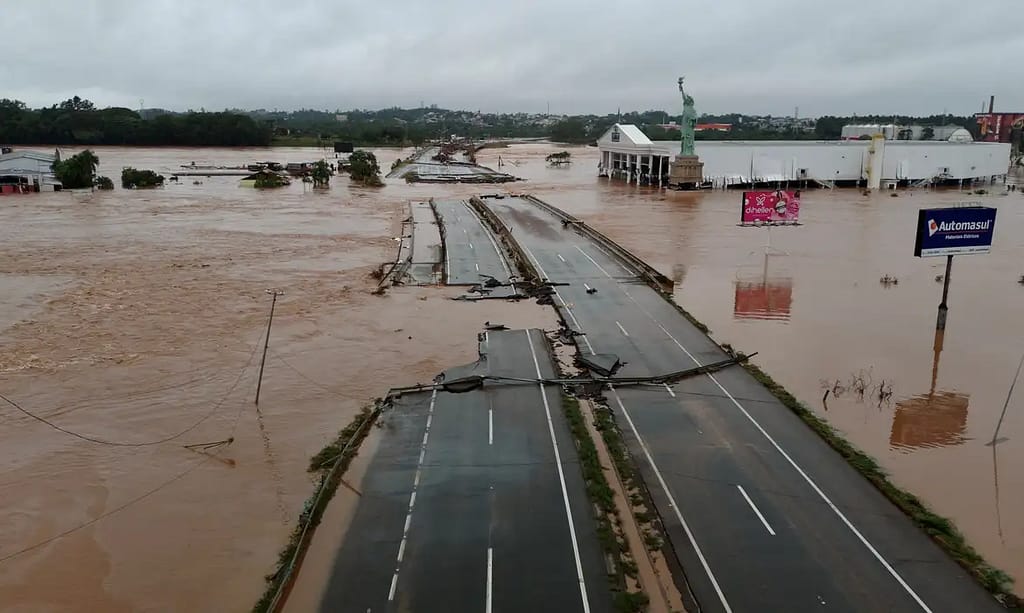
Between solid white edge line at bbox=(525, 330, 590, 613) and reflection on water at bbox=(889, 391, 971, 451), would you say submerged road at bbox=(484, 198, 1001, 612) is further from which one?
reflection on water at bbox=(889, 391, 971, 451)

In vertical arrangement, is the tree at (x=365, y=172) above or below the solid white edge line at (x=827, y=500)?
above

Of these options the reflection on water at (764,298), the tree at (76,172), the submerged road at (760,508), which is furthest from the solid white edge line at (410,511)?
the tree at (76,172)

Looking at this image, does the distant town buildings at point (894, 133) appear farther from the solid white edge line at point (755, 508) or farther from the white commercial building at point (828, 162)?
the solid white edge line at point (755, 508)

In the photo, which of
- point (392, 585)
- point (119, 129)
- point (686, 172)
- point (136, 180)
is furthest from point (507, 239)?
point (119, 129)

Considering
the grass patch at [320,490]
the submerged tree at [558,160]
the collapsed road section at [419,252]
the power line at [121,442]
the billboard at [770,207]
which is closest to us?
the grass patch at [320,490]

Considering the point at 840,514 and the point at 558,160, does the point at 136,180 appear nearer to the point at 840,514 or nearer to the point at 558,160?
the point at 558,160

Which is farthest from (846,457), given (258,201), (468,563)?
(258,201)

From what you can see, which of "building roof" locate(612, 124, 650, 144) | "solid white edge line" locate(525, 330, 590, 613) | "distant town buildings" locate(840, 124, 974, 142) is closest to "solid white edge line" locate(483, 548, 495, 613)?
"solid white edge line" locate(525, 330, 590, 613)
